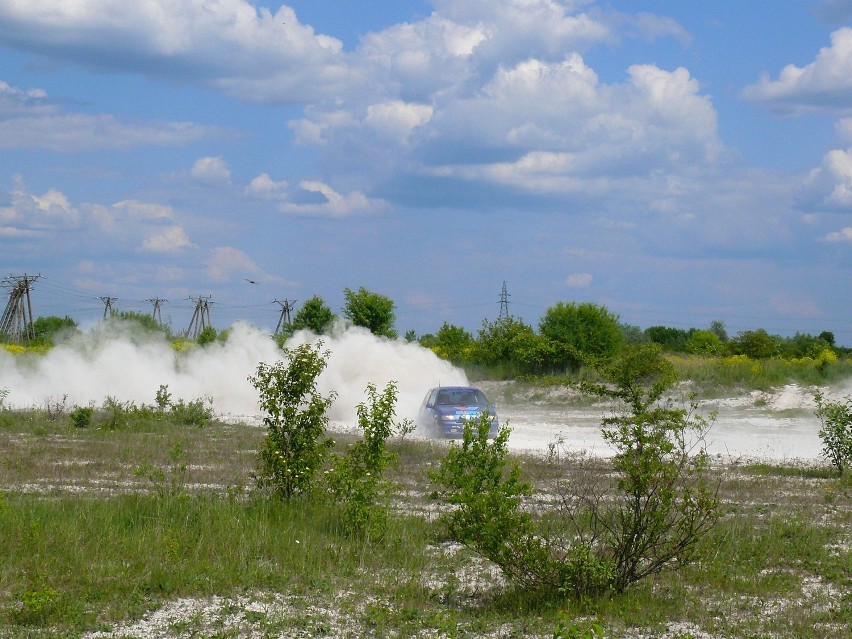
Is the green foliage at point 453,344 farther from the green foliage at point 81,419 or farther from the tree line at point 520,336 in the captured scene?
the green foliage at point 81,419

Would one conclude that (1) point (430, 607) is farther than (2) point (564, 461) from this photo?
No

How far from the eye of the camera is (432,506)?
15055mm

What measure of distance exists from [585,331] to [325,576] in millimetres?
40259

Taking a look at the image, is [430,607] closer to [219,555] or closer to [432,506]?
[219,555]

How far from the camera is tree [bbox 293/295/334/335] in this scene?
57.7 meters

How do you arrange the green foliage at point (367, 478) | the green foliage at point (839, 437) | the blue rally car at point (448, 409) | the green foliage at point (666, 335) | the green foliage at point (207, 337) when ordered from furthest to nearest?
the green foliage at point (666, 335) → the green foliage at point (207, 337) → the blue rally car at point (448, 409) → the green foliage at point (839, 437) → the green foliage at point (367, 478)

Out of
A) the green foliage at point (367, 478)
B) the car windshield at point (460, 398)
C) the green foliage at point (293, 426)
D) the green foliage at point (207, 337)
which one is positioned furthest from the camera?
the green foliage at point (207, 337)

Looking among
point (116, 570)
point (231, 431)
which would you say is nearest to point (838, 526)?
point (116, 570)

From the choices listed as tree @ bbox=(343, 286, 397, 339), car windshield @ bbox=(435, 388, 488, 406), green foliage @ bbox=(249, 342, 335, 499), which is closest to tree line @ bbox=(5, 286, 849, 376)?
tree @ bbox=(343, 286, 397, 339)

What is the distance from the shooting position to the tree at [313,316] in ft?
189

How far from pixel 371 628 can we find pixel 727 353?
6319 centimetres

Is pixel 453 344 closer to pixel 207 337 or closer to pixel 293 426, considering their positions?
pixel 207 337

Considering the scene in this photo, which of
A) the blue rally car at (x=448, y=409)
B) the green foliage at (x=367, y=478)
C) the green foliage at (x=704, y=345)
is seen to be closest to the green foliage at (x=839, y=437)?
the blue rally car at (x=448, y=409)

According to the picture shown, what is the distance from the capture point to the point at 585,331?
1945 inches
